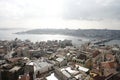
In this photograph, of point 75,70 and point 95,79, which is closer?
point 95,79

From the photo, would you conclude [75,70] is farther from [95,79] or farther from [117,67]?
[117,67]

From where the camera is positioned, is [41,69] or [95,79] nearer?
[95,79]

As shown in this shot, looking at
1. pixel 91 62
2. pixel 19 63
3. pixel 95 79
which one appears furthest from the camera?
pixel 19 63

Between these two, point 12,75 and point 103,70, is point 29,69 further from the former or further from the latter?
point 103,70

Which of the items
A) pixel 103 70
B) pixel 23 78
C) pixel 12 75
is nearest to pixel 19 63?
pixel 12 75

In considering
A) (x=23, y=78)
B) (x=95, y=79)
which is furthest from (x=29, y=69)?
(x=95, y=79)

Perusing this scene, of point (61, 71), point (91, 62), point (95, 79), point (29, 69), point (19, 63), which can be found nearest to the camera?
point (95, 79)

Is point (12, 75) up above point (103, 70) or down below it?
below

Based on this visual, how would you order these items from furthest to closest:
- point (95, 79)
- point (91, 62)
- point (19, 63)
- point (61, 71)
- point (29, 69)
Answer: point (19, 63), point (91, 62), point (29, 69), point (61, 71), point (95, 79)
